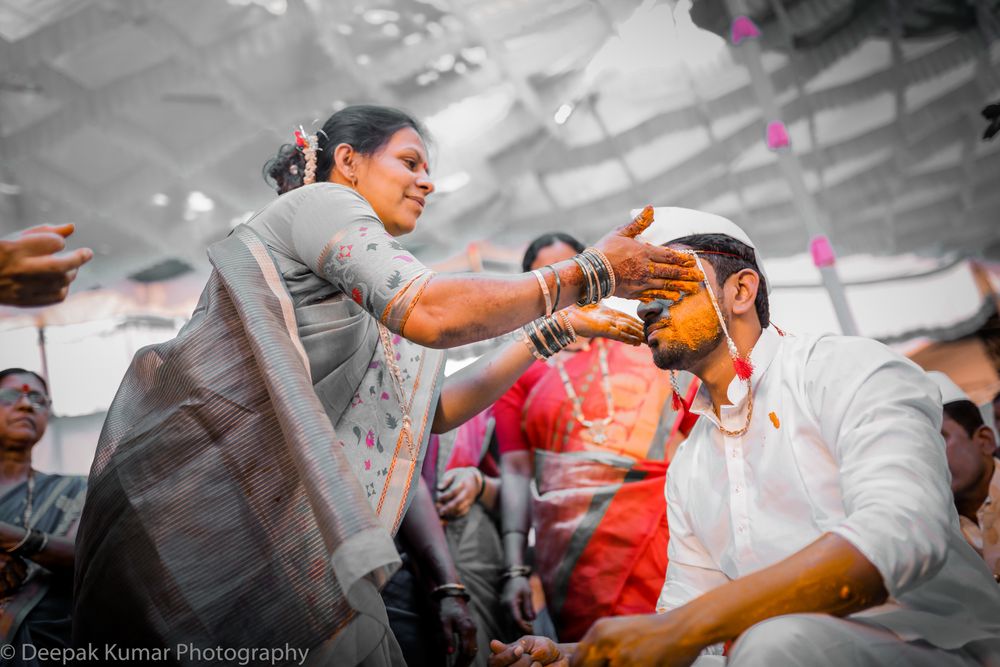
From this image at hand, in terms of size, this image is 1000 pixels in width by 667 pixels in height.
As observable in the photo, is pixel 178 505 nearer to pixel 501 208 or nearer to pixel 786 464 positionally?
pixel 786 464

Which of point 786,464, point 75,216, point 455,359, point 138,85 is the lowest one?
point 455,359

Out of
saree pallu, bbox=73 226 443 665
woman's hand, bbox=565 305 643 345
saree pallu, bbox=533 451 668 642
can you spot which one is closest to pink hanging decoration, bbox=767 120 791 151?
saree pallu, bbox=533 451 668 642

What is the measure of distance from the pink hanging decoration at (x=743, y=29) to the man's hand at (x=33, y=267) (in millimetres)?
4499

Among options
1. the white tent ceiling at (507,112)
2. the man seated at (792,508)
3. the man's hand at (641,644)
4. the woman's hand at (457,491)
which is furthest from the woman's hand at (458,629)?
the white tent ceiling at (507,112)

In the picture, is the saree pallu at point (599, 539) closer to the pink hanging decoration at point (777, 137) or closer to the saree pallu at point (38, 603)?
the saree pallu at point (38, 603)

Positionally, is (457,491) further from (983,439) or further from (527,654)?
(983,439)

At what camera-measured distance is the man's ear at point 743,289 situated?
1905mm

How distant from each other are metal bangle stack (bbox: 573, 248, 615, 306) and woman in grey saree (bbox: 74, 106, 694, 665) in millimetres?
17

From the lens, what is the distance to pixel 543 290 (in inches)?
64.3

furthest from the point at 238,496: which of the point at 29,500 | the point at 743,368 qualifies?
the point at 29,500

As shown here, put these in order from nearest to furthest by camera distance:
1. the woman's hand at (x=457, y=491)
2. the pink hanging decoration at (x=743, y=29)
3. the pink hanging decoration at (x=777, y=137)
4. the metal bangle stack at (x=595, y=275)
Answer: the metal bangle stack at (x=595, y=275) → the woman's hand at (x=457, y=491) → the pink hanging decoration at (x=777, y=137) → the pink hanging decoration at (x=743, y=29)

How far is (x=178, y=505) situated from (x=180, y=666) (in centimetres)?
32

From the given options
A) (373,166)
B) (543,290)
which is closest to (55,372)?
(373,166)

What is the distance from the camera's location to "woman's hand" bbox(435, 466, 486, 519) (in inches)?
103
